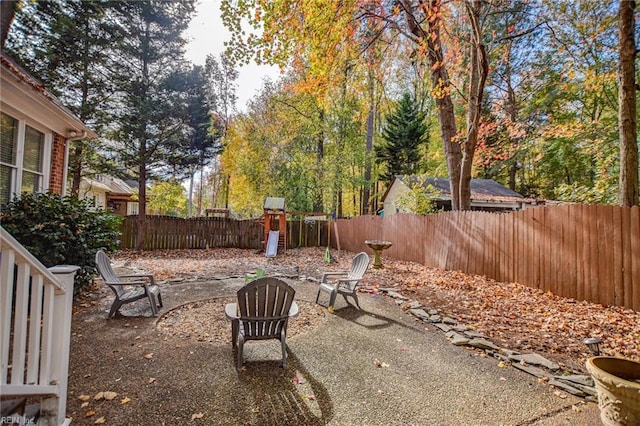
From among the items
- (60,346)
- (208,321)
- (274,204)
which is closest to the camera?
(60,346)

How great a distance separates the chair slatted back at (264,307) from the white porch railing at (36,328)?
141 centimetres

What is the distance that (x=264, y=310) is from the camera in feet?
10.2

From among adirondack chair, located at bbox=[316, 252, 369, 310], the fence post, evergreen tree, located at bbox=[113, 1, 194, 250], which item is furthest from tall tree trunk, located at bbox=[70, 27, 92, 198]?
the fence post

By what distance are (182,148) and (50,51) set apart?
178 inches

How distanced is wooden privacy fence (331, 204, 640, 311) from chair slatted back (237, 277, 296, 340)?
516cm

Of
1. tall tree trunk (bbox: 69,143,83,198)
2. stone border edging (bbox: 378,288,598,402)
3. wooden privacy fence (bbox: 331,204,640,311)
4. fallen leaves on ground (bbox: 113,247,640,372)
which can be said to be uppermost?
tall tree trunk (bbox: 69,143,83,198)

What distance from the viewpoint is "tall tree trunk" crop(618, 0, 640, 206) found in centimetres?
486

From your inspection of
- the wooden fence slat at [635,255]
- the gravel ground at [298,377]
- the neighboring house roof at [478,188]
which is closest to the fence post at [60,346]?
the gravel ground at [298,377]

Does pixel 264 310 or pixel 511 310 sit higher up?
pixel 264 310

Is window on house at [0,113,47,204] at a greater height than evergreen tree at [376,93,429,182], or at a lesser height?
lesser

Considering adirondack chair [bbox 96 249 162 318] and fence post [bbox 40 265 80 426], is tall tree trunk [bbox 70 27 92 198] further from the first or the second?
fence post [bbox 40 265 80 426]

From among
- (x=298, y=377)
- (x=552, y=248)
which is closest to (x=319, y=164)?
(x=552, y=248)

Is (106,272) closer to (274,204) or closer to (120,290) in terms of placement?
(120,290)

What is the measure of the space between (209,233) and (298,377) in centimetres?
1075
